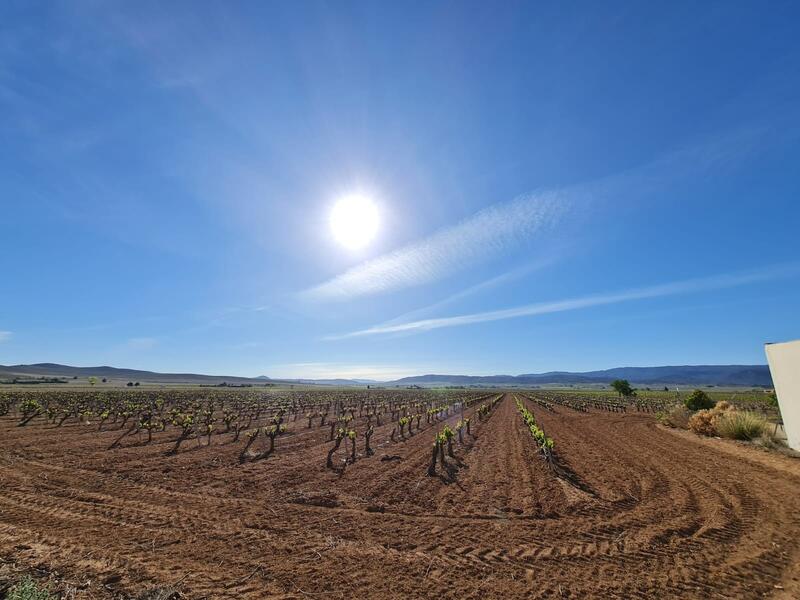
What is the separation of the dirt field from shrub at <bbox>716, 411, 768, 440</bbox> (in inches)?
215

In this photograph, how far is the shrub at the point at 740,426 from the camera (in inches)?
809

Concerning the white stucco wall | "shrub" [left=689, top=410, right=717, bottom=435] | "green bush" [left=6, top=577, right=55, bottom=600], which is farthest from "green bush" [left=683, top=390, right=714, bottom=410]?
"green bush" [left=6, top=577, right=55, bottom=600]

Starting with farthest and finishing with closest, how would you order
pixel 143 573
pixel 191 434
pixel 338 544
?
1. pixel 191 434
2. pixel 338 544
3. pixel 143 573

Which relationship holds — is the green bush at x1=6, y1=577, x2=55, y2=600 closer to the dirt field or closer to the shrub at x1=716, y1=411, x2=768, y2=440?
the dirt field

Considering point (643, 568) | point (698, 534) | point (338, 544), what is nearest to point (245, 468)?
point (338, 544)

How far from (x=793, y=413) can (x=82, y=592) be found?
2582cm

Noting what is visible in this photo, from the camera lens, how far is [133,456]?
16672mm

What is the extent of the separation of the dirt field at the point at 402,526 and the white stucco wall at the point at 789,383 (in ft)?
8.87

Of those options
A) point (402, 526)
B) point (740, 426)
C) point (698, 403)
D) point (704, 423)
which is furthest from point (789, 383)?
point (402, 526)

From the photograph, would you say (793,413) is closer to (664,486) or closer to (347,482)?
(664,486)

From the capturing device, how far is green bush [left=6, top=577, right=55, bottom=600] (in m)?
5.25

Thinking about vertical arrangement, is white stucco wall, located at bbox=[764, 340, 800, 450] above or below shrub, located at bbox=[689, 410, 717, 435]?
above

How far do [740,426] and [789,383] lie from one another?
553 centimetres

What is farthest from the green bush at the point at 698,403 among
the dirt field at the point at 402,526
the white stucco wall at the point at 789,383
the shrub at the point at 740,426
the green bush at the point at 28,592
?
the green bush at the point at 28,592
